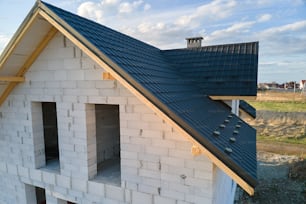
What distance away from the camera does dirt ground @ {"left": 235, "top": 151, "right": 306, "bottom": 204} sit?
33.4ft

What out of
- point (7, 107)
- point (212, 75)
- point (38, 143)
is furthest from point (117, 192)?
point (212, 75)

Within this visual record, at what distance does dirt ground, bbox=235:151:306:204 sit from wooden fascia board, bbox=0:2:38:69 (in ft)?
35.2

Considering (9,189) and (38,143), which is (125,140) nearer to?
(38,143)

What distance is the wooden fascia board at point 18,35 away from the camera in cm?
394

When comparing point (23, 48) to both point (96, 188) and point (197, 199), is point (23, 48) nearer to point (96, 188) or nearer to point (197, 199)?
point (96, 188)

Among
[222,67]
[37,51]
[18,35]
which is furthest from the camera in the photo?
[222,67]

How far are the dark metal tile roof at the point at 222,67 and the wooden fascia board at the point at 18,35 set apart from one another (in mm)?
4674

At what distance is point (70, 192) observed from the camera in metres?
4.91

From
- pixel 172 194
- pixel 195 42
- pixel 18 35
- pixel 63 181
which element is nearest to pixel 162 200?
pixel 172 194

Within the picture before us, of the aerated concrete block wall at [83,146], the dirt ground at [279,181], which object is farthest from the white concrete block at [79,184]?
the dirt ground at [279,181]

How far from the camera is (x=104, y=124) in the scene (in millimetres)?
6879

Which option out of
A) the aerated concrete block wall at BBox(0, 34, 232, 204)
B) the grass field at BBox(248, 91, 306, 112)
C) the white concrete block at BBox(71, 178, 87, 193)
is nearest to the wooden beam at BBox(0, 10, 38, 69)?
the aerated concrete block wall at BBox(0, 34, 232, 204)

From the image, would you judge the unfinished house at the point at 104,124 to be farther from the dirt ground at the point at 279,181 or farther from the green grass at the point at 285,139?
the green grass at the point at 285,139

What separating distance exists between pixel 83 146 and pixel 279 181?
12218 millimetres
